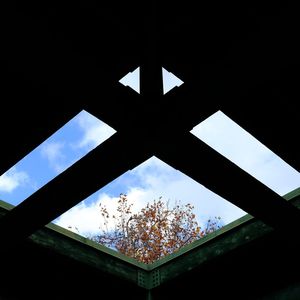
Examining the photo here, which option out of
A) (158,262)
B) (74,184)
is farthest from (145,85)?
(158,262)

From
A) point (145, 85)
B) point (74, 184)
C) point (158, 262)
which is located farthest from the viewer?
point (158, 262)

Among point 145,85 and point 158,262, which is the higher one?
point 158,262

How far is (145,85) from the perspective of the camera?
274 cm

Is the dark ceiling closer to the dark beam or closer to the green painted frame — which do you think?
the dark beam

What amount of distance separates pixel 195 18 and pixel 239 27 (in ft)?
1.10

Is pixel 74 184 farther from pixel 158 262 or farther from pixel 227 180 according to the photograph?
pixel 158 262

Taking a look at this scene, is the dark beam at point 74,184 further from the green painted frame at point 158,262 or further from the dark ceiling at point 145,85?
the green painted frame at point 158,262

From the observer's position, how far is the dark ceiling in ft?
8.02

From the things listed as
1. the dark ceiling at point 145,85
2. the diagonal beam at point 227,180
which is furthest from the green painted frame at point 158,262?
the dark ceiling at point 145,85

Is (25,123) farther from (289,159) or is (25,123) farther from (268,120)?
(289,159)

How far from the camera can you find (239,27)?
2.88 meters

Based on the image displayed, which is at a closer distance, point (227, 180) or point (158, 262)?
point (227, 180)

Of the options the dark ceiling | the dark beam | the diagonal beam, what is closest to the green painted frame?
the diagonal beam

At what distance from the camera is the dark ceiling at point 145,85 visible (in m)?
2.45
